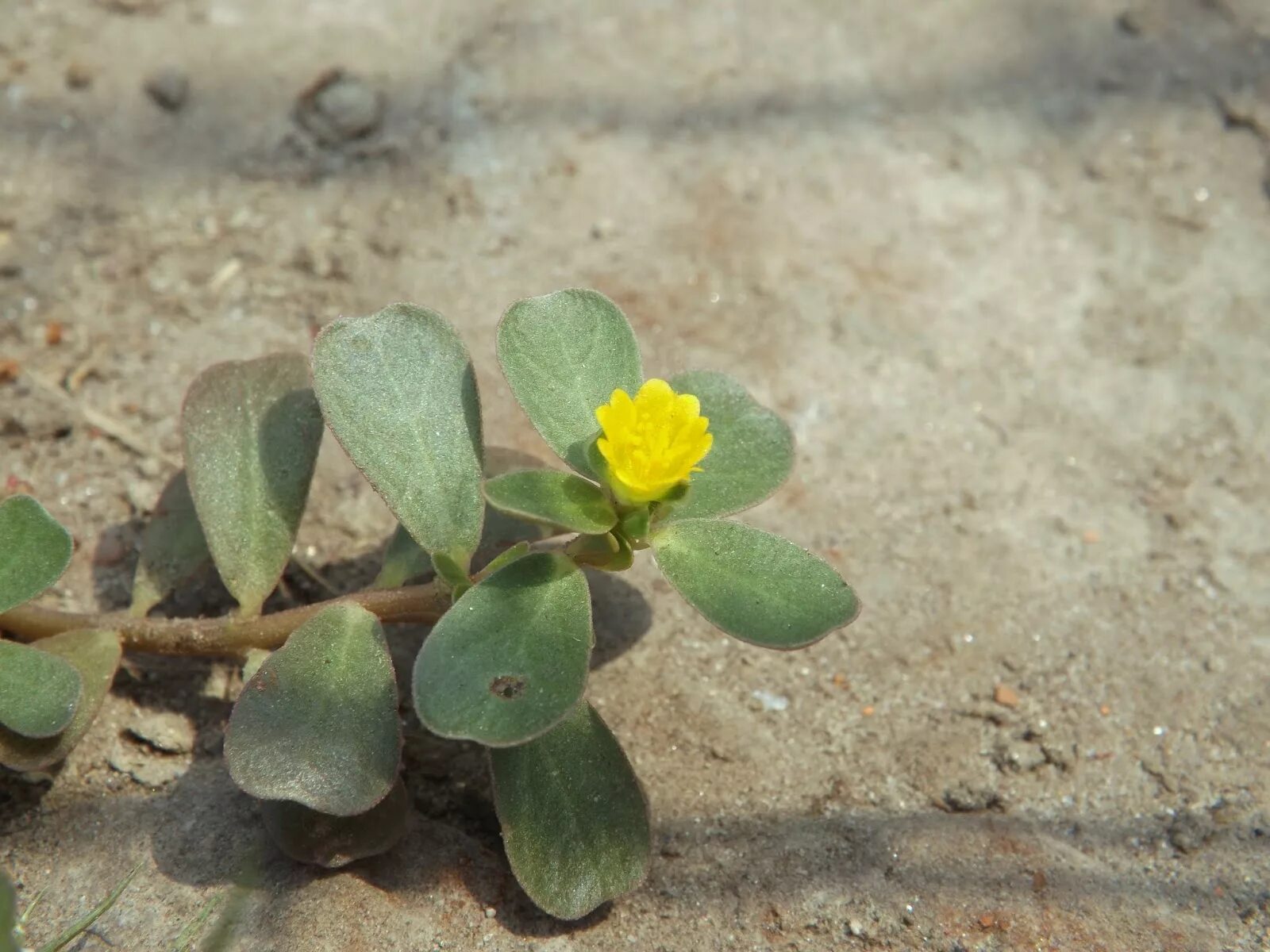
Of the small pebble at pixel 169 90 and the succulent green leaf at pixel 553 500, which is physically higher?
the small pebble at pixel 169 90

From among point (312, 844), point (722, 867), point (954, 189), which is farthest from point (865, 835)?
point (954, 189)

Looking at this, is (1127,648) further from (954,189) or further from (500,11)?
(500,11)

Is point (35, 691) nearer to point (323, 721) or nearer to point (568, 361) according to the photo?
point (323, 721)

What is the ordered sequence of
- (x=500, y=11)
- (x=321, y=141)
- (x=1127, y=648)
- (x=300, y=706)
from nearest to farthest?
(x=300, y=706) → (x=1127, y=648) → (x=321, y=141) → (x=500, y=11)

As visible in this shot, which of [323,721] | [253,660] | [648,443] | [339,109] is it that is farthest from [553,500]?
[339,109]

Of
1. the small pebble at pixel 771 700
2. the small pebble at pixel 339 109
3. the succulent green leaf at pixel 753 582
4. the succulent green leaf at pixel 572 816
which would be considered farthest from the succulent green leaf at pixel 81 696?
the small pebble at pixel 339 109

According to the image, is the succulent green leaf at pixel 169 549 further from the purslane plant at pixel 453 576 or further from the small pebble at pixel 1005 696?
the small pebble at pixel 1005 696
